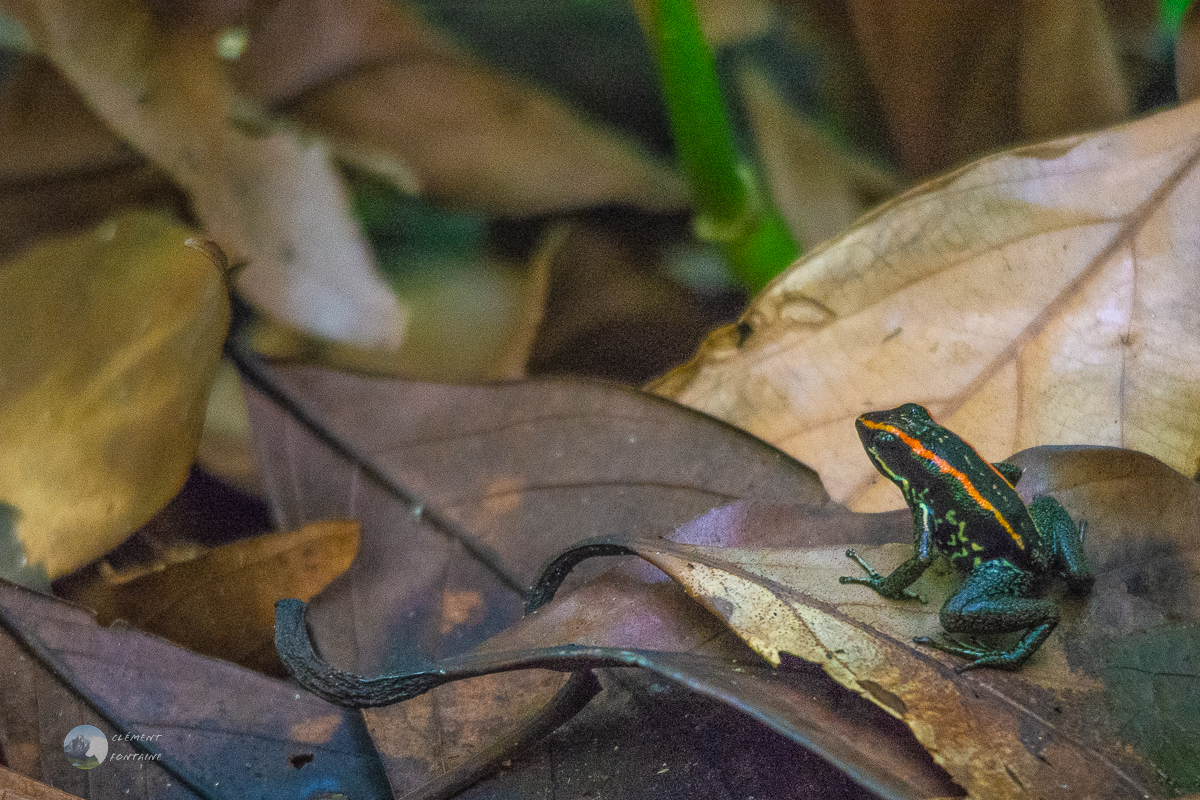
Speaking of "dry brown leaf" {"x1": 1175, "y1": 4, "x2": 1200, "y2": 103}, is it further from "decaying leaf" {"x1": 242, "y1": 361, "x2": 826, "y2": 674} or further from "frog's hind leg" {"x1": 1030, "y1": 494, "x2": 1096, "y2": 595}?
"decaying leaf" {"x1": 242, "y1": 361, "x2": 826, "y2": 674}

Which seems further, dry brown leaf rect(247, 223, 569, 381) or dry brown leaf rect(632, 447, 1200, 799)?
dry brown leaf rect(247, 223, 569, 381)

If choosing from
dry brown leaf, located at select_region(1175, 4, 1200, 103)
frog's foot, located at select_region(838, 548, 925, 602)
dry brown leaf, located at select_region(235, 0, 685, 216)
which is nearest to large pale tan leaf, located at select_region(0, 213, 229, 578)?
dry brown leaf, located at select_region(235, 0, 685, 216)

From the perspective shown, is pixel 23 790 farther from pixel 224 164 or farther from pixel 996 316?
pixel 996 316

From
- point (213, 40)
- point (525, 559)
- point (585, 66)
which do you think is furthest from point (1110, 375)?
point (213, 40)

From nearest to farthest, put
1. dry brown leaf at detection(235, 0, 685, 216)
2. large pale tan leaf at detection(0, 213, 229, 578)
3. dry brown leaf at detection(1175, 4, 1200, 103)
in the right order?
large pale tan leaf at detection(0, 213, 229, 578)
dry brown leaf at detection(1175, 4, 1200, 103)
dry brown leaf at detection(235, 0, 685, 216)
